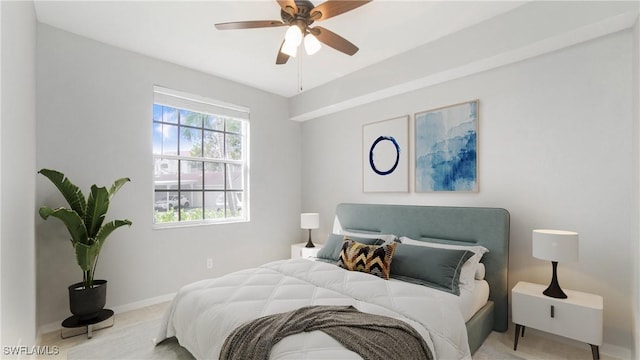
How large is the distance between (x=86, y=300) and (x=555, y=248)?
12.6 feet

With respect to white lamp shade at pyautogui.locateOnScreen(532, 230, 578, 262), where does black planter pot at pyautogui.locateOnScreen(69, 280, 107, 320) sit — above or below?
below

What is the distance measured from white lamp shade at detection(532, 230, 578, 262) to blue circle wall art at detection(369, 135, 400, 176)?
175cm

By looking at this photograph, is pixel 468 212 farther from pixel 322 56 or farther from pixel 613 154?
pixel 322 56

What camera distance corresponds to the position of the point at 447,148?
10.6 feet

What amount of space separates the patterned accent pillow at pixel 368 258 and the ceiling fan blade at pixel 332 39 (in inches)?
69.9

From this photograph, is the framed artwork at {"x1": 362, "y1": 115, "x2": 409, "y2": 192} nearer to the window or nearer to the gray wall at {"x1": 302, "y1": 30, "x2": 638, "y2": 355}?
the gray wall at {"x1": 302, "y1": 30, "x2": 638, "y2": 355}

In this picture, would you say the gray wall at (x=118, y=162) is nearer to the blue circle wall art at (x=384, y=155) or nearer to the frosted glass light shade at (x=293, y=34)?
the blue circle wall art at (x=384, y=155)

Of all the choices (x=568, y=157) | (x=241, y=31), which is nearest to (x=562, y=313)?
(x=568, y=157)

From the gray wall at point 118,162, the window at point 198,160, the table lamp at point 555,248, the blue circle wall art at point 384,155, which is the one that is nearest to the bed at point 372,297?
the table lamp at point 555,248

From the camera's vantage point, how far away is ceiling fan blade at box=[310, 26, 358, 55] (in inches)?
88.7

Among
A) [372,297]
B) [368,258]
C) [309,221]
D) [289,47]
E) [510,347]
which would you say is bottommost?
[510,347]

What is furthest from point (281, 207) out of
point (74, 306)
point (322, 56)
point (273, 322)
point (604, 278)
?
point (604, 278)

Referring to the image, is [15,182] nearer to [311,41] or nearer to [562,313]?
[311,41]

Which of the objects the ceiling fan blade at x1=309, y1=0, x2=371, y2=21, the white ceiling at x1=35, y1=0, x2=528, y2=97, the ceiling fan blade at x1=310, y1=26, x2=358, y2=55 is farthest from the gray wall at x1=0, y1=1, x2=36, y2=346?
the ceiling fan blade at x1=310, y1=26, x2=358, y2=55
